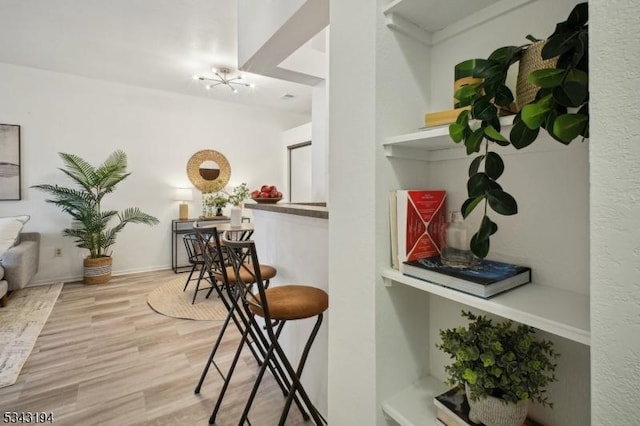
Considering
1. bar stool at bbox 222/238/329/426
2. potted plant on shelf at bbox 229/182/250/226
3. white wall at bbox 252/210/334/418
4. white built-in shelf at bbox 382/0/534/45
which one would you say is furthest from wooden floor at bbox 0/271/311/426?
potted plant on shelf at bbox 229/182/250/226

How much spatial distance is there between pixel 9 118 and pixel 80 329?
3020 mm

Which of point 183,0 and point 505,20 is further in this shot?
point 183,0

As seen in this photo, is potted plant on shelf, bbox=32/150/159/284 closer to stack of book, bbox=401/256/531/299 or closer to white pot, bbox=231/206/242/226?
white pot, bbox=231/206/242/226

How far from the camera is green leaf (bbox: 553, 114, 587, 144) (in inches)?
20.4

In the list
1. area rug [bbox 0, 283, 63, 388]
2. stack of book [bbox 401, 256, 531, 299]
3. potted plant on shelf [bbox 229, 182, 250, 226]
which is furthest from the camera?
potted plant on shelf [bbox 229, 182, 250, 226]

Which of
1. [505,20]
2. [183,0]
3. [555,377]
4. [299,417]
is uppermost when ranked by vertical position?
[183,0]

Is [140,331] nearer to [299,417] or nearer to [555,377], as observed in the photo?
[299,417]

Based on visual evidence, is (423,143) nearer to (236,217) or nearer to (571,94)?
(571,94)

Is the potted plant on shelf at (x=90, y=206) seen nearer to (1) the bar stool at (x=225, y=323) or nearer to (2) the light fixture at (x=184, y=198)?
(2) the light fixture at (x=184, y=198)

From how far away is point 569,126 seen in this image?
0.52 m

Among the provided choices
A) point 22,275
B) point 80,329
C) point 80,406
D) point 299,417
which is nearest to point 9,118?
point 22,275

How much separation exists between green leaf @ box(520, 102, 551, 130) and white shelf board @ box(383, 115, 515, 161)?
78 millimetres

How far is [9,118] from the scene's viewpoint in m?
3.88

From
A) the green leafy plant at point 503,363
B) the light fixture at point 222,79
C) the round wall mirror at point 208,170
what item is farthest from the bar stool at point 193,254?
the green leafy plant at point 503,363
